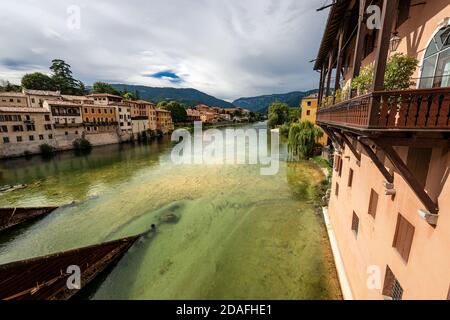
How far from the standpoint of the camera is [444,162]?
3381 millimetres

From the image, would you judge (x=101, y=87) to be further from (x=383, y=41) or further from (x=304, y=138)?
(x=383, y=41)

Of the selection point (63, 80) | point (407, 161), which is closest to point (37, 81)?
point (63, 80)

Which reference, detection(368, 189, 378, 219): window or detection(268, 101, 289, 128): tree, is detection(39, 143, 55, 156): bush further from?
detection(268, 101, 289, 128): tree

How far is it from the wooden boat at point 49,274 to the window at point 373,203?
11144 millimetres

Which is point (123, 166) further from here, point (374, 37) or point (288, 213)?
point (374, 37)

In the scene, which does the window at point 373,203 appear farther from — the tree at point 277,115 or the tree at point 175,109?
the tree at point 175,109

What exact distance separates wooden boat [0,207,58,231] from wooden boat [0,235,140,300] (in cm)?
813

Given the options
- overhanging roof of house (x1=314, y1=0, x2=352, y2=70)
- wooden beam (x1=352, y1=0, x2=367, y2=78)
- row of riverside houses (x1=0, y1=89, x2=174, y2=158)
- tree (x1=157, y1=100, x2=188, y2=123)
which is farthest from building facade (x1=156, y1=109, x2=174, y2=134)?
wooden beam (x1=352, y1=0, x2=367, y2=78)

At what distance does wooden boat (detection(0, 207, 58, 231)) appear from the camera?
513 inches

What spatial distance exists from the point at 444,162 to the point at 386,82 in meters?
1.92
